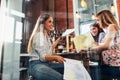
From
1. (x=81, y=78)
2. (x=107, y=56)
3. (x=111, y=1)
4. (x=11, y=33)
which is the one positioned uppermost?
(x=111, y=1)

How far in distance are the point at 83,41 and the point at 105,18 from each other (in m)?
0.20

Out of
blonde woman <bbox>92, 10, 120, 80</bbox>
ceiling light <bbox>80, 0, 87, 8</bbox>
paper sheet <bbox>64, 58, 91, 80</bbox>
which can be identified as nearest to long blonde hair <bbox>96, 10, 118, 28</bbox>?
blonde woman <bbox>92, 10, 120, 80</bbox>

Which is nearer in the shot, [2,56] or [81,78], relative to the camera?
[81,78]

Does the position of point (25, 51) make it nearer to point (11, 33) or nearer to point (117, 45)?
point (11, 33)

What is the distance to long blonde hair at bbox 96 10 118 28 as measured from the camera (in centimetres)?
100

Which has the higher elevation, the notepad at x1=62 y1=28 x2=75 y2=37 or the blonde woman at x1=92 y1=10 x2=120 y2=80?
the notepad at x1=62 y1=28 x2=75 y2=37

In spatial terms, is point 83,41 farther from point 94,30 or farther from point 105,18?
point 105,18

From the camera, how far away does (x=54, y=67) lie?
40.3 inches

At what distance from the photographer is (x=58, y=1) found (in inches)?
43.4

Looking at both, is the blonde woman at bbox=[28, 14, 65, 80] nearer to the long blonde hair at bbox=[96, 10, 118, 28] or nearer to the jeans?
the jeans

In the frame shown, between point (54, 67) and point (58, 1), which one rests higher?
point (58, 1)

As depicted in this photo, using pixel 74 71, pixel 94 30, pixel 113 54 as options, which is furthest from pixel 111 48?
pixel 74 71

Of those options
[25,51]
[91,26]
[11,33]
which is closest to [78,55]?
[91,26]

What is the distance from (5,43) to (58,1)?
46cm
